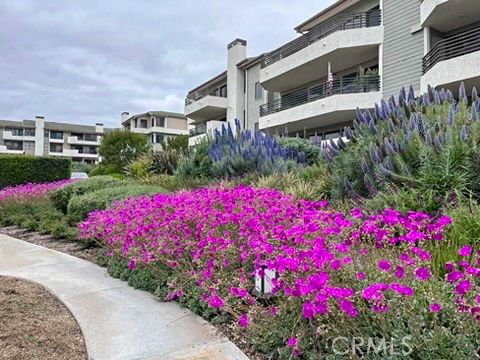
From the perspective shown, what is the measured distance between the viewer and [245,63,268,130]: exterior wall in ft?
87.7

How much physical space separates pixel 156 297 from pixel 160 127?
171 ft

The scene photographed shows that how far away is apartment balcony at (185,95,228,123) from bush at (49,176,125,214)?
19308 millimetres

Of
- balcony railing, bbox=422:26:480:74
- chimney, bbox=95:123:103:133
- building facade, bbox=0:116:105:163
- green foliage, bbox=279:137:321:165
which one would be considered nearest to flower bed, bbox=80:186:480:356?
green foliage, bbox=279:137:321:165

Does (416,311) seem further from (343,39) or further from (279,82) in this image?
(279,82)

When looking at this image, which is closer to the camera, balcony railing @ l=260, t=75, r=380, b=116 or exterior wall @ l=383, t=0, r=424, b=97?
exterior wall @ l=383, t=0, r=424, b=97

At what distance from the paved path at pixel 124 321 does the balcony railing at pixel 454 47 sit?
13.2 m

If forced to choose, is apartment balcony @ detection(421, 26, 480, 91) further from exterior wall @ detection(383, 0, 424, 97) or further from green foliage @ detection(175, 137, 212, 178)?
green foliage @ detection(175, 137, 212, 178)

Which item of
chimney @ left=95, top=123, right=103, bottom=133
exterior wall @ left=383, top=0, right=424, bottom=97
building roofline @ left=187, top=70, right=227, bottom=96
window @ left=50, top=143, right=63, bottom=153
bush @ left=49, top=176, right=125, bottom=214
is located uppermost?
chimney @ left=95, top=123, right=103, bottom=133

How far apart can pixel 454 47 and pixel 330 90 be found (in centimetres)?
579

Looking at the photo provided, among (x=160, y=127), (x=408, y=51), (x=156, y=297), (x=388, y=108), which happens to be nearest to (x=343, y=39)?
(x=408, y=51)

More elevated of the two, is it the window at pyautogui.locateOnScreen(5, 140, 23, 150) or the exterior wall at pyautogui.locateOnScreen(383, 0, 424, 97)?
the window at pyautogui.locateOnScreen(5, 140, 23, 150)

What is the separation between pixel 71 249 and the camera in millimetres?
6867

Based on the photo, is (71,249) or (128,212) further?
(71,249)

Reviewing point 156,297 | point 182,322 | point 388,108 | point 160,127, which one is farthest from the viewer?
point 160,127
